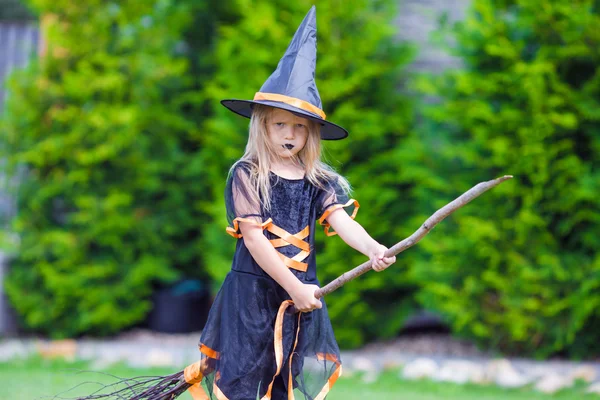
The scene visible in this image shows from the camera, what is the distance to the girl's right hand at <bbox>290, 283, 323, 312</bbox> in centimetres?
258

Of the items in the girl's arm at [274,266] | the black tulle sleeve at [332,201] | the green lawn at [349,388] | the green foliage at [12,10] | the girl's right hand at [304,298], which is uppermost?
the green foliage at [12,10]

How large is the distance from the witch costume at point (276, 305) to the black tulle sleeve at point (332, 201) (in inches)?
0.5

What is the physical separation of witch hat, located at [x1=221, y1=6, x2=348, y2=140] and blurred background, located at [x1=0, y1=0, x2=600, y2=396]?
2.43 meters

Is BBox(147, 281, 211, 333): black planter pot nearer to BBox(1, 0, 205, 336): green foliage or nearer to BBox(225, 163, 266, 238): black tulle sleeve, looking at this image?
BBox(1, 0, 205, 336): green foliage

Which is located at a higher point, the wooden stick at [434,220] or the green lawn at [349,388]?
the wooden stick at [434,220]

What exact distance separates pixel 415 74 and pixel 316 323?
3.53 m

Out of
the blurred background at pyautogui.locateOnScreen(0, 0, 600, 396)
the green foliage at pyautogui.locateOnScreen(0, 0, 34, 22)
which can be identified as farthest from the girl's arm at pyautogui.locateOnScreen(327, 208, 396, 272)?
the green foliage at pyautogui.locateOnScreen(0, 0, 34, 22)

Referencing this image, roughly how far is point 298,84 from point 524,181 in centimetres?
296

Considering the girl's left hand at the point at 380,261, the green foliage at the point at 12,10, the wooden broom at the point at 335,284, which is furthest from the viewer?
the green foliage at the point at 12,10

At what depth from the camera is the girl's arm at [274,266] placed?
257 centimetres

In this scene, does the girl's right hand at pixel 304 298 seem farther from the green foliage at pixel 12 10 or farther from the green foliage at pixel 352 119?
the green foliage at pixel 12 10

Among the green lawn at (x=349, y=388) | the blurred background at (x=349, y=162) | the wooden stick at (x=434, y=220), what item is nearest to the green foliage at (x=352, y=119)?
the blurred background at (x=349, y=162)

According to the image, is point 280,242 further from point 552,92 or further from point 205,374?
point 552,92

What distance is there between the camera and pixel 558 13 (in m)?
4.93
